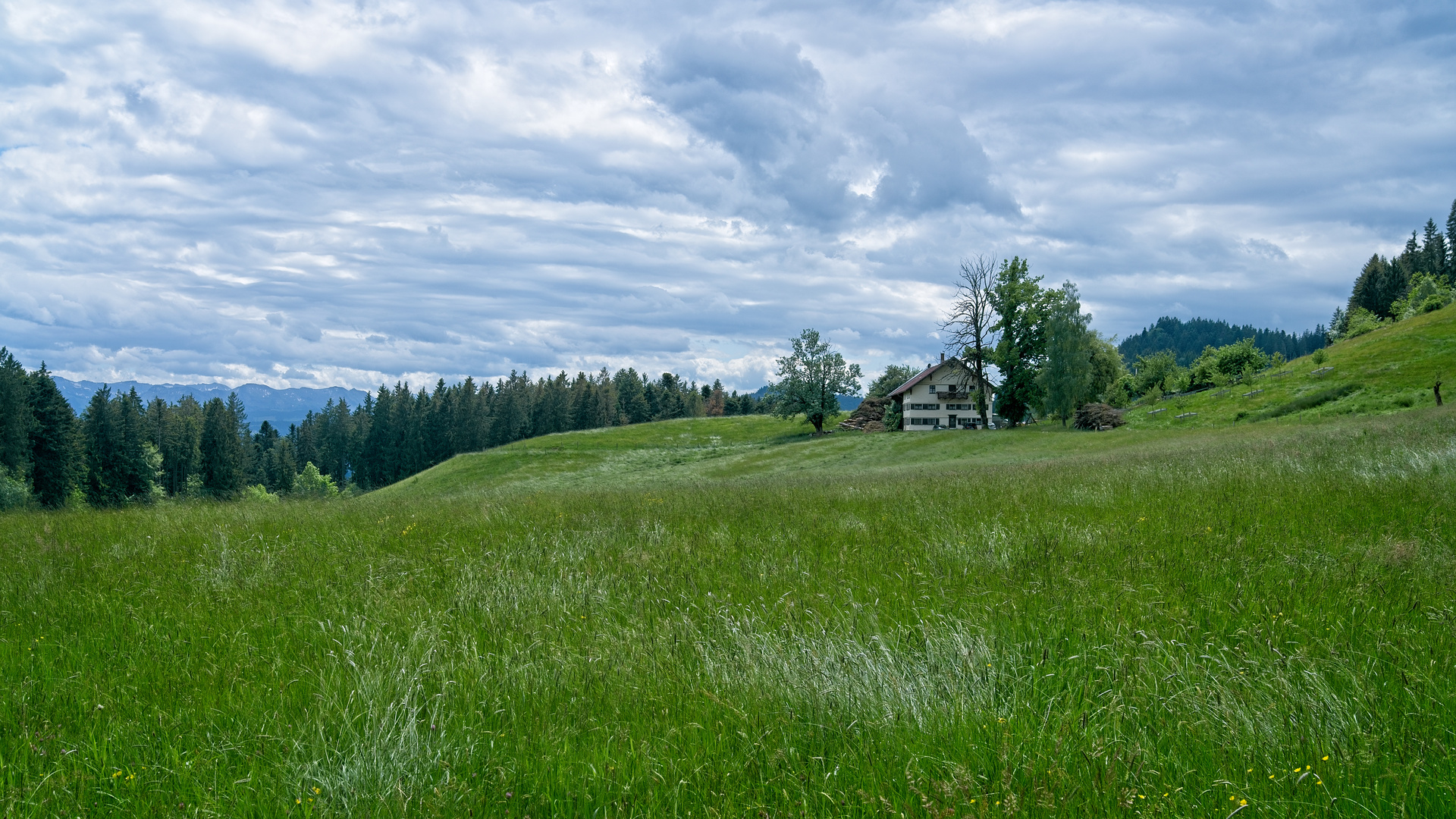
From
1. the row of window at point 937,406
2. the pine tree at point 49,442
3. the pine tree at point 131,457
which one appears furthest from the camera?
the pine tree at point 131,457

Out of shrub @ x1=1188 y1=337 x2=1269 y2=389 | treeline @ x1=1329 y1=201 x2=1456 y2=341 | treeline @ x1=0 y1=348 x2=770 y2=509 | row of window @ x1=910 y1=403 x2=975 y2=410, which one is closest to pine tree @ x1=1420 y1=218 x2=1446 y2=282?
treeline @ x1=1329 y1=201 x2=1456 y2=341

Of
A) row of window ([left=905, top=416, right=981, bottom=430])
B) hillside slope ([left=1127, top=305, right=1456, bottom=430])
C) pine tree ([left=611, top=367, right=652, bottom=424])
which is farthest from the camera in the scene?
pine tree ([left=611, top=367, right=652, bottom=424])

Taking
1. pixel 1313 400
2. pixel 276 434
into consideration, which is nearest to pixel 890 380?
pixel 1313 400

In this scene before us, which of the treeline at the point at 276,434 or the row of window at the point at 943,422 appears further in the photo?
the row of window at the point at 943,422

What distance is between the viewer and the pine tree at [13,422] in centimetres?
7000

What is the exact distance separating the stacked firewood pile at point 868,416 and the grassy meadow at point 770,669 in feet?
315

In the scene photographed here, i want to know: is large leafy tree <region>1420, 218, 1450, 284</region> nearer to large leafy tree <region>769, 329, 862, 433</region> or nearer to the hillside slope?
the hillside slope

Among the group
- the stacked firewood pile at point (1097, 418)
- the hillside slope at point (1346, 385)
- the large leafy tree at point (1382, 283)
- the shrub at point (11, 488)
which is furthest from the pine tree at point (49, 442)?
the large leafy tree at point (1382, 283)

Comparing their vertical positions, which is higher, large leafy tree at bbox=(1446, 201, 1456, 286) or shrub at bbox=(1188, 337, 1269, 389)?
large leafy tree at bbox=(1446, 201, 1456, 286)

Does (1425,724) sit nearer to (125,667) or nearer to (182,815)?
(182,815)

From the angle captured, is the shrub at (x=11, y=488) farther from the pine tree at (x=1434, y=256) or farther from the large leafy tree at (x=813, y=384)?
the pine tree at (x=1434, y=256)

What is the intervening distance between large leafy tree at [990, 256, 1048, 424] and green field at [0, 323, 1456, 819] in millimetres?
52694

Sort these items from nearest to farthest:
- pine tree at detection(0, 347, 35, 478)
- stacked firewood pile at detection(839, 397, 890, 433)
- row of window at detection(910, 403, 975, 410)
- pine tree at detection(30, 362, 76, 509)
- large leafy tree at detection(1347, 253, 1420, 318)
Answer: pine tree at detection(0, 347, 35, 478)
pine tree at detection(30, 362, 76, 509)
row of window at detection(910, 403, 975, 410)
stacked firewood pile at detection(839, 397, 890, 433)
large leafy tree at detection(1347, 253, 1420, 318)

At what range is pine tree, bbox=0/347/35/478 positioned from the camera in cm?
7000
